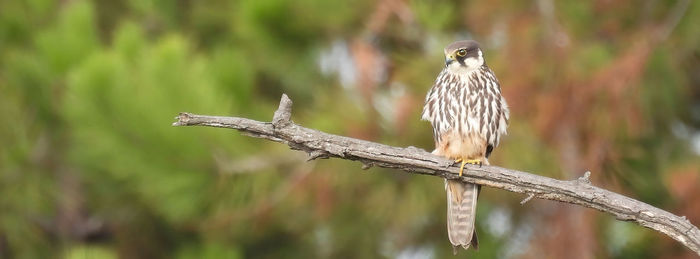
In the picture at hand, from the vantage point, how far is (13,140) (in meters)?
8.50

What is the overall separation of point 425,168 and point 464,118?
76 centimetres

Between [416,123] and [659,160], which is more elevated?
[659,160]

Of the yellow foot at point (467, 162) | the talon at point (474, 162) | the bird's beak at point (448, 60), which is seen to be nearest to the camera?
the yellow foot at point (467, 162)

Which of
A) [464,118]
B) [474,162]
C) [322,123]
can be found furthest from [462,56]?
[322,123]

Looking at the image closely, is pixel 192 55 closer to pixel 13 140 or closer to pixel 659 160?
pixel 13 140

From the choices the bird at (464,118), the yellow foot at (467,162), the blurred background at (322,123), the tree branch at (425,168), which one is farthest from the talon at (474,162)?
the blurred background at (322,123)

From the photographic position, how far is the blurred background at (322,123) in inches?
255

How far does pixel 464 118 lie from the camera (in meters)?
4.75

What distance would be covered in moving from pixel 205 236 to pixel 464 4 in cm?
245

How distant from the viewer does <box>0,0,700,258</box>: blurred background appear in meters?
6.48

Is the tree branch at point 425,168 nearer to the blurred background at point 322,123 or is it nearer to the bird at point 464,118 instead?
the bird at point 464,118

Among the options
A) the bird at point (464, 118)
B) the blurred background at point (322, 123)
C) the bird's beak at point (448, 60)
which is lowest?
the bird at point (464, 118)

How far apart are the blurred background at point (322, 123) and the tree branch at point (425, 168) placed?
2.22 m

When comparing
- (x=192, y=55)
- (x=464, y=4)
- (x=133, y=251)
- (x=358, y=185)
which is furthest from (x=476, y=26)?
(x=133, y=251)
